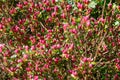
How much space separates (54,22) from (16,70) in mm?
883

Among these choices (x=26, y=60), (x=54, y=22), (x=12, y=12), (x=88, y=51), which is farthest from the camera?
(x=12, y=12)

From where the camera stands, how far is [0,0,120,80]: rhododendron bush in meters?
3.60

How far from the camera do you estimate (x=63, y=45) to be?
155 inches

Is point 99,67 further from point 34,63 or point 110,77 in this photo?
point 34,63

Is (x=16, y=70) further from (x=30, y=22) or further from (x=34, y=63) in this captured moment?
(x=30, y=22)

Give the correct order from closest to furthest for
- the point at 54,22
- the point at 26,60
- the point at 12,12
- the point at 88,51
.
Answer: the point at 26,60
the point at 88,51
the point at 54,22
the point at 12,12

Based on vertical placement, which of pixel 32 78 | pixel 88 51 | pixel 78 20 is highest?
pixel 78 20

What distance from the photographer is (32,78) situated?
381 centimetres

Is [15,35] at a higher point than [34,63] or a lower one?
higher

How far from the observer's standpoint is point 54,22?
4.28 metres

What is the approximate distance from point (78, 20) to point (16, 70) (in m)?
0.93

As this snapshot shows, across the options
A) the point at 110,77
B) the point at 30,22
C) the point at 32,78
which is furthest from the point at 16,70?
the point at 110,77

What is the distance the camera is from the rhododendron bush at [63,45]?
360cm

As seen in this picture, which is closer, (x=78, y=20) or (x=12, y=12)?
(x=78, y=20)
